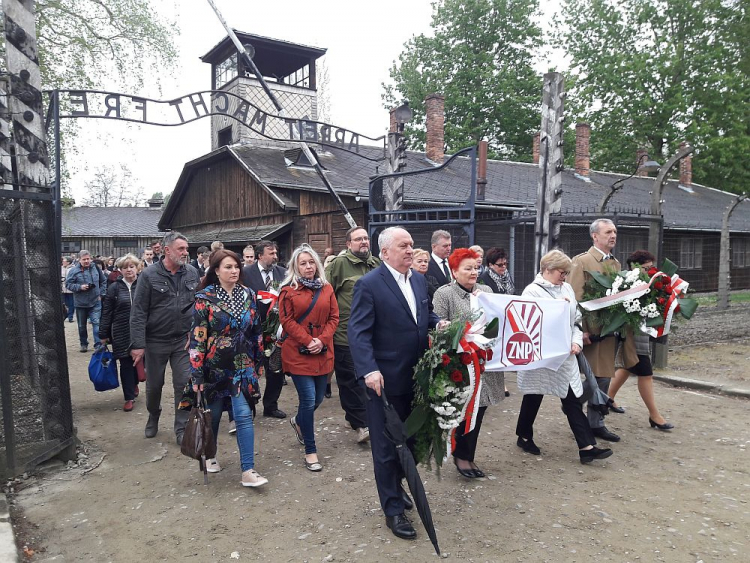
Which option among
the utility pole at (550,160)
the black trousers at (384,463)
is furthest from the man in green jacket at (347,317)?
the utility pole at (550,160)

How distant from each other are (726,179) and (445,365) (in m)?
34.3

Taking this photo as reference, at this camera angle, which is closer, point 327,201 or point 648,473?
point 648,473

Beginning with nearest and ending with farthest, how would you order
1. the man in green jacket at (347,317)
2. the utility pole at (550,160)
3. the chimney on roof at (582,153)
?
1. the man in green jacket at (347,317)
2. the utility pole at (550,160)
3. the chimney on roof at (582,153)

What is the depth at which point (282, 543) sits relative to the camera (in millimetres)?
3689

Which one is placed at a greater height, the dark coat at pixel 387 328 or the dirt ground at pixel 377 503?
the dark coat at pixel 387 328

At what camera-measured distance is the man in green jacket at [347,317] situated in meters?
5.75

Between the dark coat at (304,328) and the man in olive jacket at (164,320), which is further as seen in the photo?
the man in olive jacket at (164,320)

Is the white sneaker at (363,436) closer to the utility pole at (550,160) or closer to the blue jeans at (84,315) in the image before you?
the utility pole at (550,160)

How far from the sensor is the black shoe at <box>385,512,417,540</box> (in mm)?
3683

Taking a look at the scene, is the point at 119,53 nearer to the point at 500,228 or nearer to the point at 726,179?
the point at 500,228

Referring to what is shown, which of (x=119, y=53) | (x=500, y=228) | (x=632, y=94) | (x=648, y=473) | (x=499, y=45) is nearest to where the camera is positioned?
(x=648, y=473)

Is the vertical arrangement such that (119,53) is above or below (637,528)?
above

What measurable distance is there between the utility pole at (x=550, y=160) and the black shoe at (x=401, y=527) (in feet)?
16.1

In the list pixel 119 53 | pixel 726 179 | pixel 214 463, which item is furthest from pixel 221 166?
pixel 726 179
